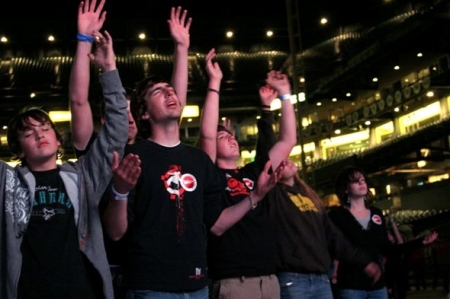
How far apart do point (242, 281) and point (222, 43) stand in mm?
37149

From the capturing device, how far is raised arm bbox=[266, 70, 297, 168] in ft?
12.9

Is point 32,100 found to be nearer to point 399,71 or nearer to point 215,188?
point 399,71

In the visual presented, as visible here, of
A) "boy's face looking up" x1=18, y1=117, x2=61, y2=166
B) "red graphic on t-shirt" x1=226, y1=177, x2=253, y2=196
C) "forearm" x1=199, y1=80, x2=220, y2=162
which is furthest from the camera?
"red graphic on t-shirt" x1=226, y1=177, x2=253, y2=196

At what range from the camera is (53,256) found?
2.63 metres

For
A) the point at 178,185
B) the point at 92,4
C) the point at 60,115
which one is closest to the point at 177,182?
the point at 178,185

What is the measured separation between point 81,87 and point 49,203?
58 centimetres

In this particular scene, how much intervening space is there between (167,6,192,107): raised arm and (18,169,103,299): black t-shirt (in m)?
0.98

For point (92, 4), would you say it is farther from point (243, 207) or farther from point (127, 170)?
point (243, 207)

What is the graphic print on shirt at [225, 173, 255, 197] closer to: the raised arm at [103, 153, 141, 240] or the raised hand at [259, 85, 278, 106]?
the raised hand at [259, 85, 278, 106]

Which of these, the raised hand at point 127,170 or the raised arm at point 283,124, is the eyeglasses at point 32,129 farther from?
the raised arm at point 283,124

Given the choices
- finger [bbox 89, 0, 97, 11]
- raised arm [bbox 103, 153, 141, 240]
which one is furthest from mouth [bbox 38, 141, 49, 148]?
finger [bbox 89, 0, 97, 11]

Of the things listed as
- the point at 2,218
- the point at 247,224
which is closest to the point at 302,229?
the point at 247,224

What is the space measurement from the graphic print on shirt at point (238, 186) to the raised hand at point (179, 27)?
0.84m

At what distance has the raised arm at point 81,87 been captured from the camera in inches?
117
